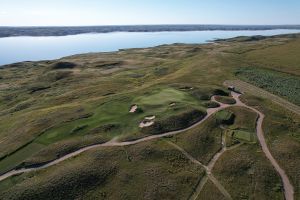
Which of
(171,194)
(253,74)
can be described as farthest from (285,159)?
(253,74)

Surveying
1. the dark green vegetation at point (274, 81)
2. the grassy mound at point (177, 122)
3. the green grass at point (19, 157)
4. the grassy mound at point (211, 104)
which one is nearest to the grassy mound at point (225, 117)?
the grassy mound at point (177, 122)

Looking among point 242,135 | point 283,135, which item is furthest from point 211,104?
point 283,135

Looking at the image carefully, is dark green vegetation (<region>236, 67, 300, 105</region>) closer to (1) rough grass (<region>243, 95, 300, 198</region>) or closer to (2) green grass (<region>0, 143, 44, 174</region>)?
(1) rough grass (<region>243, 95, 300, 198</region>)

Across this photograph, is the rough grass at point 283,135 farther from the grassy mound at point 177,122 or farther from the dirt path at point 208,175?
the grassy mound at point 177,122

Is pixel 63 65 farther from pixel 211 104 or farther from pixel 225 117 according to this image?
pixel 225 117

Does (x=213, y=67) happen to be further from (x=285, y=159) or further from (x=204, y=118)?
(x=285, y=159)

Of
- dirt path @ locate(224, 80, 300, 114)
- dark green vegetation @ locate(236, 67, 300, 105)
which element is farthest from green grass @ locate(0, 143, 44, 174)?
dark green vegetation @ locate(236, 67, 300, 105)
